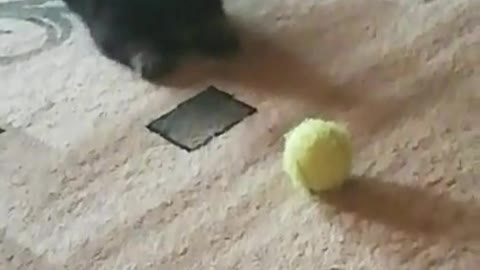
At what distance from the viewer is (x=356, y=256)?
1340mm

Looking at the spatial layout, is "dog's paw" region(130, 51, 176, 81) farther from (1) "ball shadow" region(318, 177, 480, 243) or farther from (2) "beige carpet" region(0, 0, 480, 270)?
(1) "ball shadow" region(318, 177, 480, 243)

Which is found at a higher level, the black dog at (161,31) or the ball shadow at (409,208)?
the ball shadow at (409,208)

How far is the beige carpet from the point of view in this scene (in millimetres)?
1374

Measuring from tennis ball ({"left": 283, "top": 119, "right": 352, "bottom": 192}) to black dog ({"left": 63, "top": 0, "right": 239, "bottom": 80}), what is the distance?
462 mm

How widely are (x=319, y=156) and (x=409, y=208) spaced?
0.16 metres

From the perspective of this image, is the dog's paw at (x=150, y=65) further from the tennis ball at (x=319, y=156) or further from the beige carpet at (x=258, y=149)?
the tennis ball at (x=319, y=156)

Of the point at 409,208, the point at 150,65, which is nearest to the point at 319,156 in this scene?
the point at 409,208

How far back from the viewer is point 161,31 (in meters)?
1.88

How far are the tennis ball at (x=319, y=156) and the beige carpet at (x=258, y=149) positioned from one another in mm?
32

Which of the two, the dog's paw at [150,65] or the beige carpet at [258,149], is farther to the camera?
the dog's paw at [150,65]

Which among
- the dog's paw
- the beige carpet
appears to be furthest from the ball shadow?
the dog's paw

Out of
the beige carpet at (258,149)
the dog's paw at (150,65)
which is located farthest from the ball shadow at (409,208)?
the dog's paw at (150,65)

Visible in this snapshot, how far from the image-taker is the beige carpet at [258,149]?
1374 millimetres

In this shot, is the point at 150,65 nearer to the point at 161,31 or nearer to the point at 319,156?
the point at 161,31
